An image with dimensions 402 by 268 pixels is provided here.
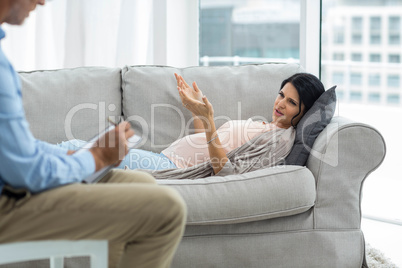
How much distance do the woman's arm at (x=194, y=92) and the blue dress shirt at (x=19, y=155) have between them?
1.19 metres

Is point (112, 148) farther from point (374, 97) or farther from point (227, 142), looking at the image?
point (374, 97)

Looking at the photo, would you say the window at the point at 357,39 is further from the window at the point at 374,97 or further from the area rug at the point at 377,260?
the area rug at the point at 377,260

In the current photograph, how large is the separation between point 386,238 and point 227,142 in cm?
110

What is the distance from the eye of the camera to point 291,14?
4.06 metres

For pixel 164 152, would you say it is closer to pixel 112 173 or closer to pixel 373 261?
pixel 112 173

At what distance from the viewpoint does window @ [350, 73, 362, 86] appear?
17.6 feet

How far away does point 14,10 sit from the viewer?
129 centimetres

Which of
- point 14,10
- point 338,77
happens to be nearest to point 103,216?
point 14,10

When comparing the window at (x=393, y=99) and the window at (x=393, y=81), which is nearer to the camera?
the window at (x=393, y=81)

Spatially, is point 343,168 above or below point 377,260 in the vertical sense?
above

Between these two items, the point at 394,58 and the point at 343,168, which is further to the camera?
the point at 394,58

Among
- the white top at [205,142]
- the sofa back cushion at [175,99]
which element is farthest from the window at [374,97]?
the white top at [205,142]

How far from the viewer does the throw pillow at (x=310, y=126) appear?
2.22m

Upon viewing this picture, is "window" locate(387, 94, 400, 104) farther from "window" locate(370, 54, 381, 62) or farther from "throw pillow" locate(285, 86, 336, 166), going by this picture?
"throw pillow" locate(285, 86, 336, 166)
